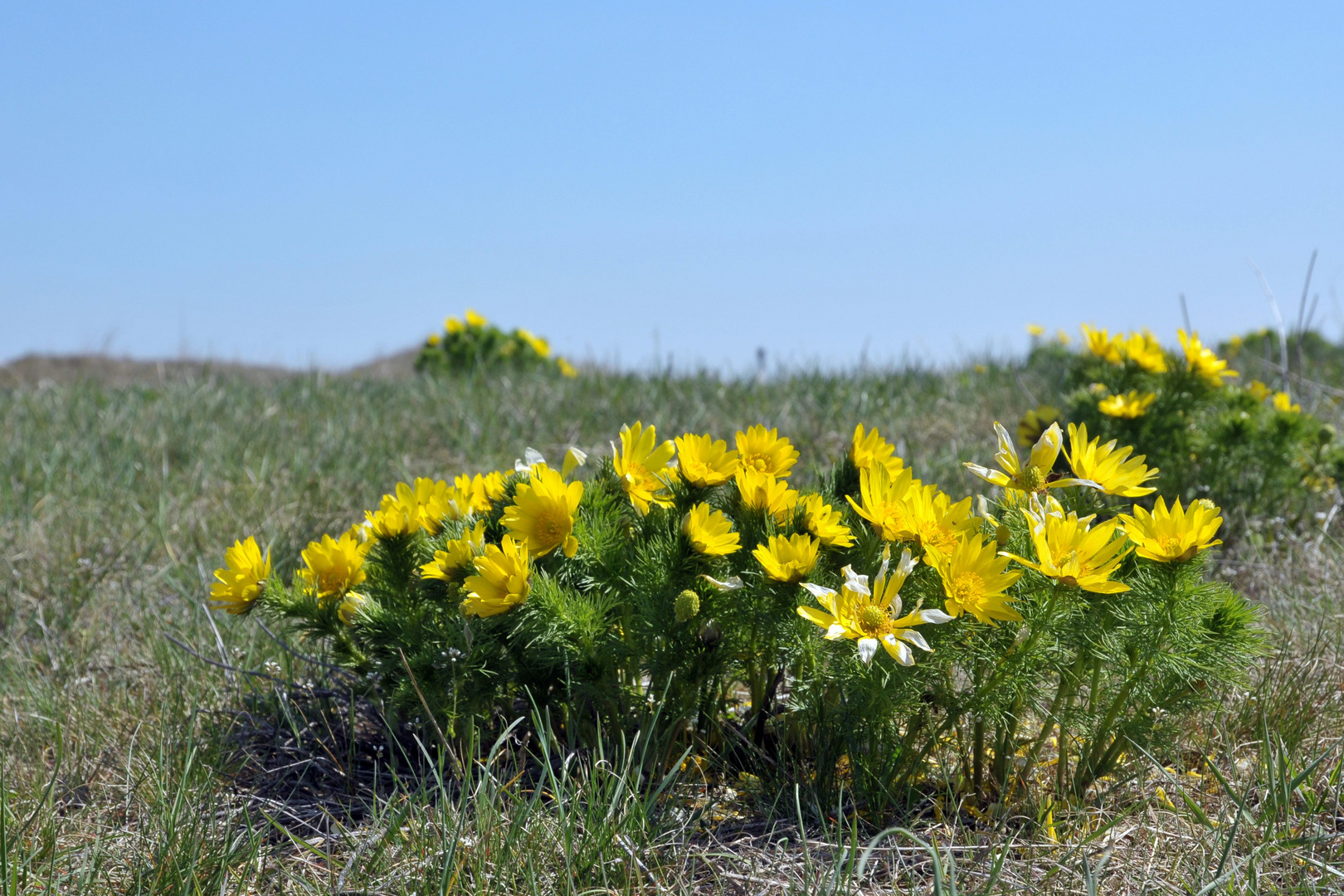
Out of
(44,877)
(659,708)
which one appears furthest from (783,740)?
(44,877)

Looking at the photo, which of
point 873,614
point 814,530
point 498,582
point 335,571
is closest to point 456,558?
point 498,582

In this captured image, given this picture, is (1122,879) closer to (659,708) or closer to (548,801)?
(659,708)

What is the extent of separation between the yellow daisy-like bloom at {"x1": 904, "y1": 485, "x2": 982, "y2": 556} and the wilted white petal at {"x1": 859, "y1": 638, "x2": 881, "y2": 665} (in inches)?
Result: 10.0

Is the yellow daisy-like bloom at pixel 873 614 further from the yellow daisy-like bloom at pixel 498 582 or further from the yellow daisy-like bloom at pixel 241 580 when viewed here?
the yellow daisy-like bloom at pixel 241 580

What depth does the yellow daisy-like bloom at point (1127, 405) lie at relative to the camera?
3396mm

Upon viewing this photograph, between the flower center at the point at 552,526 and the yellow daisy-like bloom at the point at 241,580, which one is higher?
the flower center at the point at 552,526

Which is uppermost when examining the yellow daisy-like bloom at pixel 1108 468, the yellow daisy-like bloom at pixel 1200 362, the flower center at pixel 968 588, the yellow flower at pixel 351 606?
the yellow daisy-like bloom at pixel 1200 362

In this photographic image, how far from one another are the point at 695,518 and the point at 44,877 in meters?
1.33

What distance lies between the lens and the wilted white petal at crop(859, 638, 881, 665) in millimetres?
1469

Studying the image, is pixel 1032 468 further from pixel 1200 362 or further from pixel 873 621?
pixel 1200 362

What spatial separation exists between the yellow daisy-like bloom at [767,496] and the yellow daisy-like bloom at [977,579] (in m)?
0.30

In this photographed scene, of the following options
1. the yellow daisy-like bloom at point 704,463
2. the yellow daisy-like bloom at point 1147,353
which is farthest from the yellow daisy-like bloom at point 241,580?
the yellow daisy-like bloom at point 1147,353

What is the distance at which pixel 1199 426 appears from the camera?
3729mm

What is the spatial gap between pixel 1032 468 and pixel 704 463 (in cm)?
63
